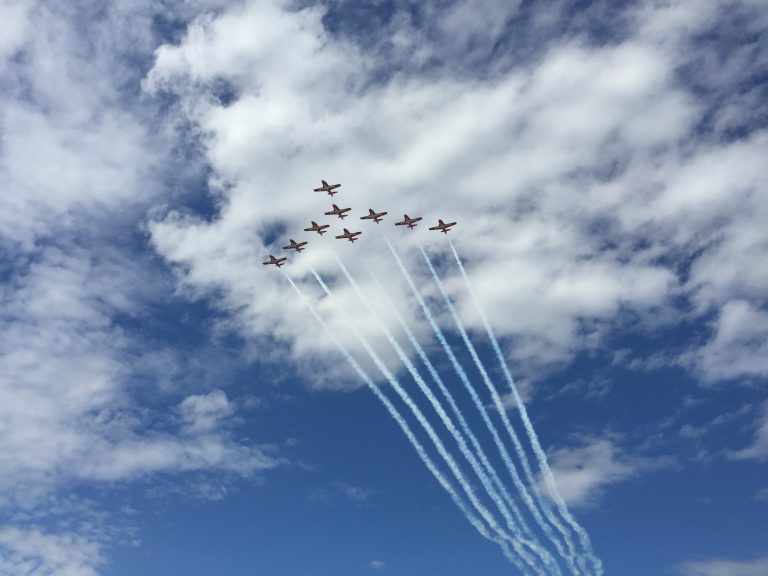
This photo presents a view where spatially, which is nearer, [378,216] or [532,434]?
[532,434]

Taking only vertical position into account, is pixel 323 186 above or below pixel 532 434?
above

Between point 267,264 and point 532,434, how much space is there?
8098 cm

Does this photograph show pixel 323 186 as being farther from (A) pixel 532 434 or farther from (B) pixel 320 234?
(A) pixel 532 434

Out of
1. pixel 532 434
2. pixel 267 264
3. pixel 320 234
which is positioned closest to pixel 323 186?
pixel 320 234

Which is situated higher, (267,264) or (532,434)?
(267,264)

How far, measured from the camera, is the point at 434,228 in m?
141

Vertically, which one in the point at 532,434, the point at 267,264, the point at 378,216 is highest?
the point at 378,216

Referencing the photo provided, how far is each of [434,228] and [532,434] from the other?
58.7 metres

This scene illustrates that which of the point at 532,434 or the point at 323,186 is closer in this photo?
the point at 532,434

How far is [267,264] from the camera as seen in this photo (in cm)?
14050

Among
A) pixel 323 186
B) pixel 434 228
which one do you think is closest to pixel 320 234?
pixel 323 186

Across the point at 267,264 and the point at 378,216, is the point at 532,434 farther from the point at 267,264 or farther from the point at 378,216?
the point at 267,264

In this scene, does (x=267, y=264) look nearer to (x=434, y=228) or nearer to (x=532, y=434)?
(x=434, y=228)

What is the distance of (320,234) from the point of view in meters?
139
